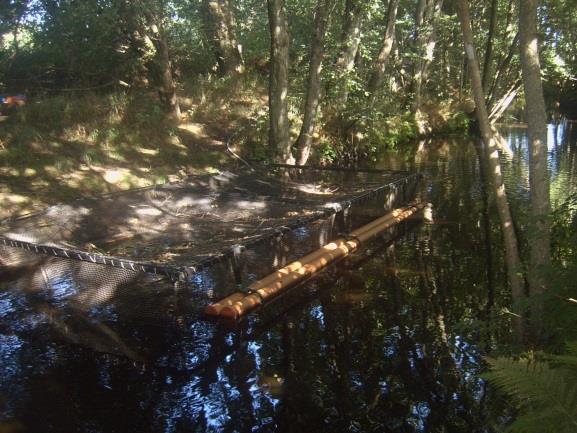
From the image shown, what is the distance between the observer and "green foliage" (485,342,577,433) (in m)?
1.89

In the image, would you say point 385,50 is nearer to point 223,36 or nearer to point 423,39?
point 423,39

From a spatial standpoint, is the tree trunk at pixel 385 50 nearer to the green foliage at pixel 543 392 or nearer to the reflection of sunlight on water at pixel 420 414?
the reflection of sunlight on water at pixel 420 414

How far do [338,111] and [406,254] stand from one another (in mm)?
8976

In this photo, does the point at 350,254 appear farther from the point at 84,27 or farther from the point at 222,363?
the point at 84,27

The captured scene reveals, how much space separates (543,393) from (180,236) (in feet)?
20.8

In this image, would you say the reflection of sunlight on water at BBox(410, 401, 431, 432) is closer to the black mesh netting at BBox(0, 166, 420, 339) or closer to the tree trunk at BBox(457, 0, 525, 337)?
the tree trunk at BBox(457, 0, 525, 337)

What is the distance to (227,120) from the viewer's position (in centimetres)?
1590

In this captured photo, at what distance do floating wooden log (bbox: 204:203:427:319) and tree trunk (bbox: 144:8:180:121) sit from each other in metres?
7.97

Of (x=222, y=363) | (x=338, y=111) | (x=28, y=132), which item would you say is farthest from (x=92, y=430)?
(x=338, y=111)

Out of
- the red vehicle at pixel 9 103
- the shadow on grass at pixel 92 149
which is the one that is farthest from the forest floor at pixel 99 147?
the red vehicle at pixel 9 103

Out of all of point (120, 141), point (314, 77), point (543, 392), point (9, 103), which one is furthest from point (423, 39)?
point (543, 392)

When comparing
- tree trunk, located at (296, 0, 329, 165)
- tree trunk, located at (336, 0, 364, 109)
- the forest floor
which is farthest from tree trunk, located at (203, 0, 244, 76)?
tree trunk, located at (296, 0, 329, 165)

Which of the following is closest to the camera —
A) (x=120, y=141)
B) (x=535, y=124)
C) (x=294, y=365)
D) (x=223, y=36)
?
(x=535, y=124)

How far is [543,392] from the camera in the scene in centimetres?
199
